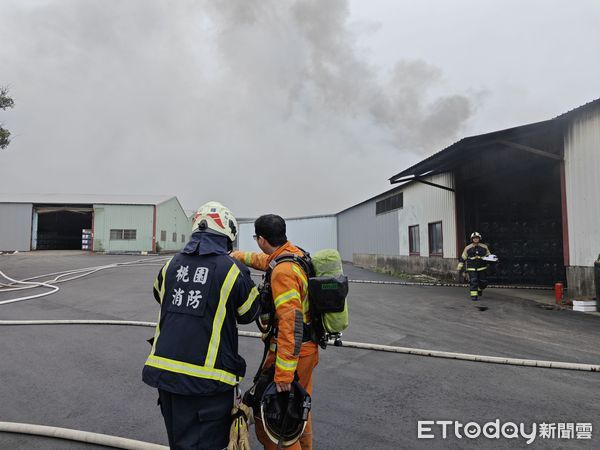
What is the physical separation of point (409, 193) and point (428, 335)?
12466 millimetres

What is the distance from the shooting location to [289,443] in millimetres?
2180

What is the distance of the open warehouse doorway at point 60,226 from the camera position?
32.8m

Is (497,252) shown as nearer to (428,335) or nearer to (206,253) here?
(428,335)

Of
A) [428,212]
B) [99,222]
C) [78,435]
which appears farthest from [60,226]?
[78,435]

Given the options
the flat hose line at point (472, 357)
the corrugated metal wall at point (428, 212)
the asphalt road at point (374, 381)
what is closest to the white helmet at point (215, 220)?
the asphalt road at point (374, 381)

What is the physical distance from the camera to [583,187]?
30.2 feet

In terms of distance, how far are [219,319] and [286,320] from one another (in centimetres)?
43

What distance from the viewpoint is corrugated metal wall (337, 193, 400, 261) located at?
19580 millimetres

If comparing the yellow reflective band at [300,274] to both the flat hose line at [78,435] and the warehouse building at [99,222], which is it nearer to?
the flat hose line at [78,435]

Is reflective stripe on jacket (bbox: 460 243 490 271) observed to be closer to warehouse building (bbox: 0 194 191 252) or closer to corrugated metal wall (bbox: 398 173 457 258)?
corrugated metal wall (bbox: 398 173 457 258)

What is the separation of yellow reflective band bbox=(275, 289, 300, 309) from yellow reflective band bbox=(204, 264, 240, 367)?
0.36 metres

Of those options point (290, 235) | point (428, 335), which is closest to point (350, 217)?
point (290, 235)

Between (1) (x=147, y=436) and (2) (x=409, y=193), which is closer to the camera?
(1) (x=147, y=436)

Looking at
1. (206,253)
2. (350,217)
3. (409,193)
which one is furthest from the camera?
(350,217)
